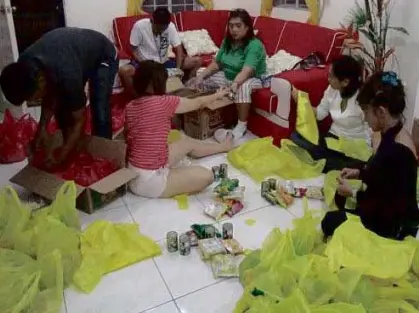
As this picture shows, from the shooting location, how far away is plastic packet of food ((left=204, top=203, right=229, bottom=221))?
2254 mm

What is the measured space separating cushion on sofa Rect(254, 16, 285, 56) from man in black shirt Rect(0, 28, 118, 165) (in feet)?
6.48

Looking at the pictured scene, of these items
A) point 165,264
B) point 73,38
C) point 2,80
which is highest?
point 73,38

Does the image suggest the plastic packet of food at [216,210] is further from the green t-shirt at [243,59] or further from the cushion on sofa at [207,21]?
the cushion on sofa at [207,21]

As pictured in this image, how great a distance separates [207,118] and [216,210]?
3.52 feet

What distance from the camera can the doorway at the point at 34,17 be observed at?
4.22m

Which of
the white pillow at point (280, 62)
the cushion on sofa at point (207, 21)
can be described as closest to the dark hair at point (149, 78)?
the white pillow at point (280, 62)

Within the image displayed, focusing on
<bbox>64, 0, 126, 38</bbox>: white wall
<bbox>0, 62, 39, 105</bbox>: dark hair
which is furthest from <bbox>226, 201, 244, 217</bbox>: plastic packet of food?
<bbox>64, 0, 126, 38</bbox>: white wall

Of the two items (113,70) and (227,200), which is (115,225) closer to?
(227,200)

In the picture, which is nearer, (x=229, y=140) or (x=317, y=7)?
(x=229, y=140)

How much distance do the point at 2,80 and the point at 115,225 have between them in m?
0.84

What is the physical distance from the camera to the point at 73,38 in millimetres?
2268

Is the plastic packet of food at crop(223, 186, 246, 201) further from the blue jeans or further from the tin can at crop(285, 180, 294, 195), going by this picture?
the blue jeans

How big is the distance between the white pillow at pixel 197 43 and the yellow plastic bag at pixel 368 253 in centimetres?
300

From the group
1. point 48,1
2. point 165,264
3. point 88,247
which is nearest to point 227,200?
point 165,264
